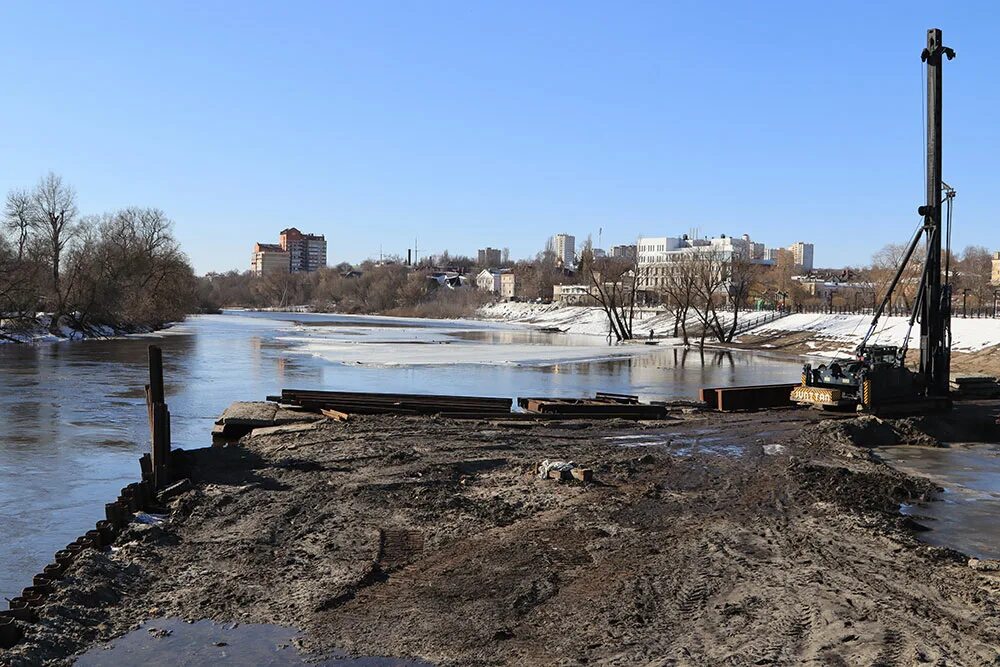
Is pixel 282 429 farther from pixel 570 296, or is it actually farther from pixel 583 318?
pixel 570 296

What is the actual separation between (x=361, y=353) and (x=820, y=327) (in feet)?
131

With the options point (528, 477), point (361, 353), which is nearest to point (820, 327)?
point (361, 353)

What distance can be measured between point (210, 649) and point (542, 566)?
364 cm

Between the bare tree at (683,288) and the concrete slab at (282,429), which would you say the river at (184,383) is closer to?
the concrete slab at (282,429)

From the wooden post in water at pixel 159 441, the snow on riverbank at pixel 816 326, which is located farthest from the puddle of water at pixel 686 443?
the snow on riverbank at pixel 816 326

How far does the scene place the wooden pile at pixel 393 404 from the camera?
21719mm

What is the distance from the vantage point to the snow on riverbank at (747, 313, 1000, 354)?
5128 centimetres

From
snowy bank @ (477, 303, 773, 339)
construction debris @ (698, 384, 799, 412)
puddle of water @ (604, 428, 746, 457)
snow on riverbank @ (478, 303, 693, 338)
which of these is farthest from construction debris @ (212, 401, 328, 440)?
snow on riverbank @ (478, 303, 693, 338)

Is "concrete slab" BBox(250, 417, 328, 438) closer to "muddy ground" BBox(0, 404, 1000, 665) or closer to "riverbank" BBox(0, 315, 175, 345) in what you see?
"muddy ground" BBox(0, 404, 1000, 665)

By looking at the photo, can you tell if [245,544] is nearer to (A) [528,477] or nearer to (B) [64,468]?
(A) [528,477]

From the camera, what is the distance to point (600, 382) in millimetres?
35688

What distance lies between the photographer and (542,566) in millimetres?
9703

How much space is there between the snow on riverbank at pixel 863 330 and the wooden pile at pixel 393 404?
1394 inches

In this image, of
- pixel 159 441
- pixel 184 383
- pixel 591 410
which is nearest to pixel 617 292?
pixel 184 383
